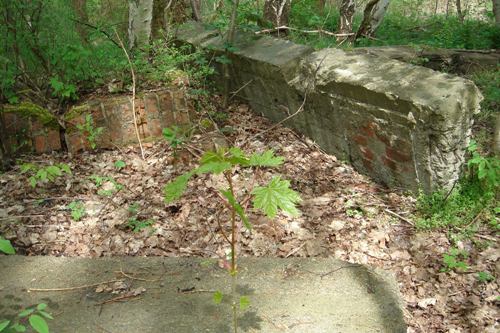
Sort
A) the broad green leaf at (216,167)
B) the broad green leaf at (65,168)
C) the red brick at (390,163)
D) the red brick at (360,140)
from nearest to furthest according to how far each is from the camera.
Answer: the broad green leaf at (216,167), the broad green leaf at (65,168), the red brick at (390,163), the red brick at (360,140)

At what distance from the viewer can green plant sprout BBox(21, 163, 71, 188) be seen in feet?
12.6

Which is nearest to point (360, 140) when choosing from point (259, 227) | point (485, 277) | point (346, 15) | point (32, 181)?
point (259, 227)

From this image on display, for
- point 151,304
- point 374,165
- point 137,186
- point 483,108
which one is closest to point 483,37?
point 483,108

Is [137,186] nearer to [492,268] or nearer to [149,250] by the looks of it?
[149,250]

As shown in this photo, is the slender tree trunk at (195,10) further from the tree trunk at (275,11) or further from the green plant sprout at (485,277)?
the green plant sprout at (485,277)

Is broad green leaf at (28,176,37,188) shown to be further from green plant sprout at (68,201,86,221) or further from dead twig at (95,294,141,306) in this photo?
dead twig at (95,294,141,306)

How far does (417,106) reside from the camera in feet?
11.9

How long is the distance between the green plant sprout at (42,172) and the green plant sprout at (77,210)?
0.26m

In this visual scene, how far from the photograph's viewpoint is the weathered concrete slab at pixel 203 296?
2.64m

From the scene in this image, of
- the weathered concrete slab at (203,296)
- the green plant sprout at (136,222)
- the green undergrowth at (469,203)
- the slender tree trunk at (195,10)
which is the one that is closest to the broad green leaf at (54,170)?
the green plant sprout at (136,222)

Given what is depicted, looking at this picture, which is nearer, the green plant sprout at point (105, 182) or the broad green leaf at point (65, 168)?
the broad green leaf at point (65, 168)

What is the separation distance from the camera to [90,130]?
15.0 feet

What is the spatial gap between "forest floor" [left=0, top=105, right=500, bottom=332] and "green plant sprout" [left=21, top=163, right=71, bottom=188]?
72mm

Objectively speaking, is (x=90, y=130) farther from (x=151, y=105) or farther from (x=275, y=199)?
(x=275, y=199)
